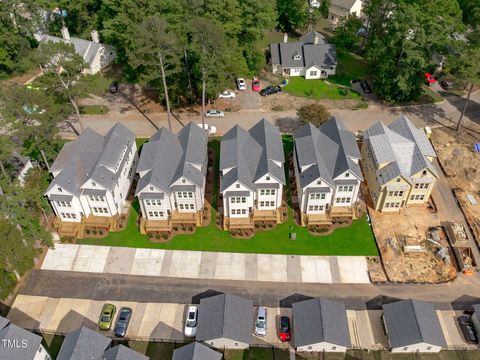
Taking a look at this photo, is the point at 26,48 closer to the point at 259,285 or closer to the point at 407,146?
the point at 259,285

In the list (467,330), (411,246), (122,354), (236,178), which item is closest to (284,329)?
(122,354)

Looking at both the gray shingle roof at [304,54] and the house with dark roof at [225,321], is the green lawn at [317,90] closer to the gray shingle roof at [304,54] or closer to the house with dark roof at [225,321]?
the gray shingle roof at [304,54]

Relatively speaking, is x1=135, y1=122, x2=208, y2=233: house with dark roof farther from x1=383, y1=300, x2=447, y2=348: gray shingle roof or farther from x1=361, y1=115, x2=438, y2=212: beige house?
x1=383, y1=300, x2=447, y2=348: gray shingle roof

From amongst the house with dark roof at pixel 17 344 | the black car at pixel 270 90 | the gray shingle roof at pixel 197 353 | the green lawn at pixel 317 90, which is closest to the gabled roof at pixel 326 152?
the green lawn at pixel 317 90

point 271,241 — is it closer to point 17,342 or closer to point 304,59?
point 17,342

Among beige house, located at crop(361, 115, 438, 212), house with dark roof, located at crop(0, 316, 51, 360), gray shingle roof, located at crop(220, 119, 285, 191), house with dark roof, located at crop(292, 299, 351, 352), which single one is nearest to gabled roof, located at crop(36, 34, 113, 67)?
gray shingle roof, located at crop(220, 119, 285, 191)
